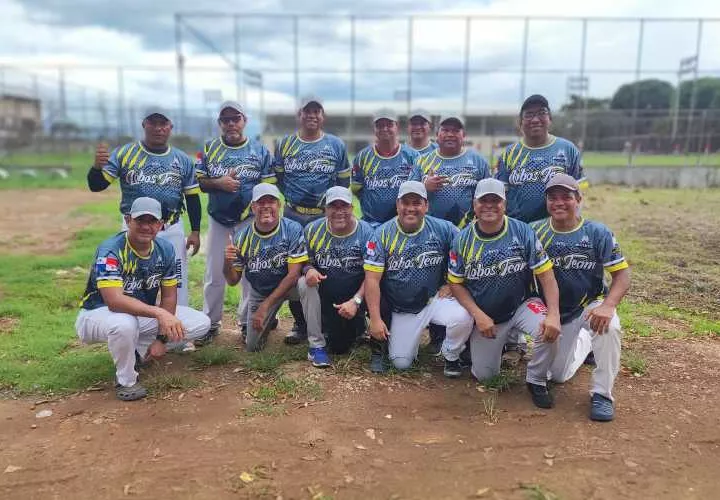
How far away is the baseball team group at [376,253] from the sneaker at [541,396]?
0.03 ft

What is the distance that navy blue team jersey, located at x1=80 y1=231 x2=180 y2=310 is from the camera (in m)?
4.24

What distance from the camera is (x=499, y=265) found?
4.23 metres

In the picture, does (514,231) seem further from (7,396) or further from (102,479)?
(7,396)

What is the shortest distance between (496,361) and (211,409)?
7.26 feet

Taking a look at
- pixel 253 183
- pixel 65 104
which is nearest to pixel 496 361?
pixel 253 183

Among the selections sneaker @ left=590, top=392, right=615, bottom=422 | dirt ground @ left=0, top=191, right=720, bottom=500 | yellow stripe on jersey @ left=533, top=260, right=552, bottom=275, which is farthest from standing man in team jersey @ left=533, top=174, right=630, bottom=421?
dirt ground @ left=0, top=191, right=720, bottom=500

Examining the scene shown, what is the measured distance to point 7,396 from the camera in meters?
4.31

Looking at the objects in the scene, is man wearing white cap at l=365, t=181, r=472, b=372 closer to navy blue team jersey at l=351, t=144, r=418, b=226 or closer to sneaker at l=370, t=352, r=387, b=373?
sneaker at l=370, t=352, r=387, b=373

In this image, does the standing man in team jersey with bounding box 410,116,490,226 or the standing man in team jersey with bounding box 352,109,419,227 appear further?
the standing man in team jersey with bounding box 352,109,419,227

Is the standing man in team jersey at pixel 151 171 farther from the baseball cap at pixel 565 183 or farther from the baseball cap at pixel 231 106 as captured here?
the baseball cap at pixel 565 183

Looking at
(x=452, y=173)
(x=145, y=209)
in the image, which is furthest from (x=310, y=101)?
(x=145, y=209)

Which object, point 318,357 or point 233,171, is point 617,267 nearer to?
point 318,357

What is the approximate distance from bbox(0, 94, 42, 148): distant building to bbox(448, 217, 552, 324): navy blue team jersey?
2857 centimetres

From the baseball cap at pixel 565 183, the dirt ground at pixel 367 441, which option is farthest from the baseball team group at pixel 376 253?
the dirt ground at pixel 367 441
